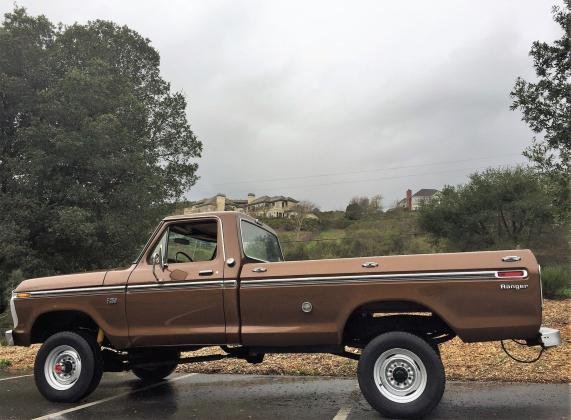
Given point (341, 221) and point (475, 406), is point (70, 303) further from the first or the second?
point (341, 221)

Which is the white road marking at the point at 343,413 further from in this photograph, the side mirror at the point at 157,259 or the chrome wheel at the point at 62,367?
the chrome wheel at the point at 62,367

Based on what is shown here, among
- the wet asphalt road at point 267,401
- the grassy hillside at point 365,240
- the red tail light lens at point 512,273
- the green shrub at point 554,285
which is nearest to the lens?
the red tail light lens at point 512,273

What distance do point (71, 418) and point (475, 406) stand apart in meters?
4.22

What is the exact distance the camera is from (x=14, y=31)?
22.1m

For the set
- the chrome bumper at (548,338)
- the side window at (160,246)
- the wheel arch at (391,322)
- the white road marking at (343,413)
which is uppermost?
the side window at (160,246)

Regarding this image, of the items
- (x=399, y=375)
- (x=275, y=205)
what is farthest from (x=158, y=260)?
(x=275, y=205)

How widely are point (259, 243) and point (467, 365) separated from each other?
3590 mm

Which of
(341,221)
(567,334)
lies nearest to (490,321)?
(567,334)

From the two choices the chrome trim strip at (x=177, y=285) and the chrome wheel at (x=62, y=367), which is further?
the chrome wheel at (x=62, y=367)

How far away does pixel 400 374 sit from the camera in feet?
17.2

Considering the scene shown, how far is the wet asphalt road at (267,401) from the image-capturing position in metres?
5.62

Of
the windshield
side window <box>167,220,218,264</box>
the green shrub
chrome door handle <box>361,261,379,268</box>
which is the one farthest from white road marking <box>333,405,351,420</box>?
the green shrub

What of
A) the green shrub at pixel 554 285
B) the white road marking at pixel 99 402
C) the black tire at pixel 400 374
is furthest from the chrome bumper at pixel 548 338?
the green shrub at pixel 554 285

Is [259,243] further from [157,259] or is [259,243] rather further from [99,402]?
[99,402]
